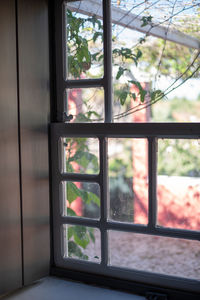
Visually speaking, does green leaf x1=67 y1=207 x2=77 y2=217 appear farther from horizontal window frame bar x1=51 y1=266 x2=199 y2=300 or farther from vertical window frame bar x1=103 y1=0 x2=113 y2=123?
vertical window frame bar x1=103 y1=0 x2=113 y2=123

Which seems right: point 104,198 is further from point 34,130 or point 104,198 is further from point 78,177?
point 34,130

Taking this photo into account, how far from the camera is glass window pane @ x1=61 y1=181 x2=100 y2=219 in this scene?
219 centimetres

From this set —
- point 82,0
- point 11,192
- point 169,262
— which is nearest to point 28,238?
point 11,192

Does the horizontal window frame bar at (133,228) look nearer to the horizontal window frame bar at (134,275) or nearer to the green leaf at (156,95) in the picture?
the horizontal window frame bar at (134,275)

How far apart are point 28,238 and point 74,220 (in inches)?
10.5

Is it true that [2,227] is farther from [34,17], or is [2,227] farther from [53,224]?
[34,17]

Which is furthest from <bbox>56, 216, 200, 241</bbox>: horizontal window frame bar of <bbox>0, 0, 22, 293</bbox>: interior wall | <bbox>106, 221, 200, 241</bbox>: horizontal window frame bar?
<bbox>0, 0, 22, 293</bbox>: interior wall

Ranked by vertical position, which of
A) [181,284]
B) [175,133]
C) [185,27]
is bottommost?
[181,284]

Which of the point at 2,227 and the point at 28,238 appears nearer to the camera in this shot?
the point at 2,227

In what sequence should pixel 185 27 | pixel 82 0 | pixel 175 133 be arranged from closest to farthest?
pixel 175 133 → pixel 185 27 → pixel 82 0

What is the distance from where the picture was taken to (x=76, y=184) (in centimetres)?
223

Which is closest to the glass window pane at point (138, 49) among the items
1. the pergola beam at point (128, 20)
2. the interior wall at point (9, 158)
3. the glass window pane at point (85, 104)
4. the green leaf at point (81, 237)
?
the pergola beam at point (128, 20)

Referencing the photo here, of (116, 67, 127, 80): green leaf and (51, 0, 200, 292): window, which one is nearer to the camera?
(51, 0, 200, 292): window

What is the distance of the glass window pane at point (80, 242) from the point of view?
7.30ft
